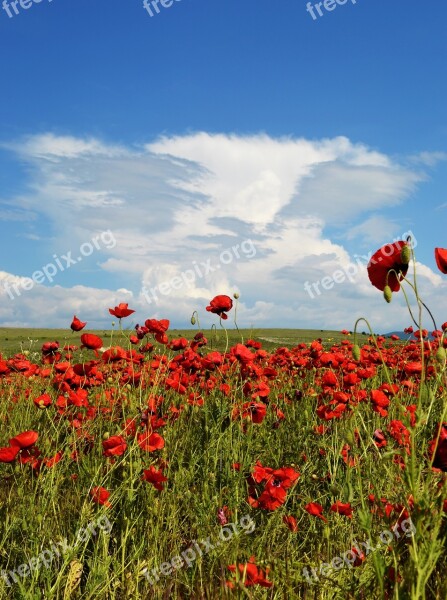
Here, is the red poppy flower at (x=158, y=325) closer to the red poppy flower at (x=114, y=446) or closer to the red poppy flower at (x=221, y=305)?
the red poppy flower at (x=221, y=305)

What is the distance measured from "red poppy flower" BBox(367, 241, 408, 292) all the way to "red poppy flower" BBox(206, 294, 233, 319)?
82.5 inches

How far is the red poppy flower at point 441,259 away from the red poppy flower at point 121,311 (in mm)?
2424

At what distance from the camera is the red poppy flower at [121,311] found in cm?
382

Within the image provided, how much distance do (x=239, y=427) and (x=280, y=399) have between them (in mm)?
1715

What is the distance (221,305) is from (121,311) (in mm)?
731

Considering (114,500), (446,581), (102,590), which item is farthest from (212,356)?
(446,581)

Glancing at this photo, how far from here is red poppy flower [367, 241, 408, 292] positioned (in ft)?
6.20

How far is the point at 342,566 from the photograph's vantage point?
88.4 inches

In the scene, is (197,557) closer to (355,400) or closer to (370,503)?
(370,503)
